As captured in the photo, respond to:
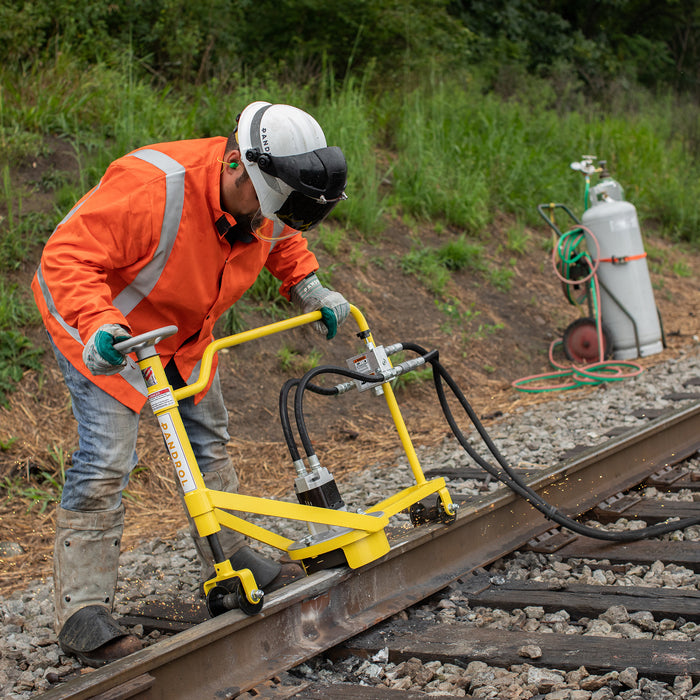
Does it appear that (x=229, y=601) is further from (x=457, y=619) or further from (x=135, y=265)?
(x=135, y=265)

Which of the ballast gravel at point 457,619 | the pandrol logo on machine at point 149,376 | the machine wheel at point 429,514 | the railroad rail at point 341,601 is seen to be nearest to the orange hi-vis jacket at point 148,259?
the pandrol logo on machine at point 149,376

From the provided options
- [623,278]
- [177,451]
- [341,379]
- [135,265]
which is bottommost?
[623,278]

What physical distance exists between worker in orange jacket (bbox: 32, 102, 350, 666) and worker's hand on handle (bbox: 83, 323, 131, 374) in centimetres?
8

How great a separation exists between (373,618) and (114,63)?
7.47 meters

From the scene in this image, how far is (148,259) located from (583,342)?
584cm

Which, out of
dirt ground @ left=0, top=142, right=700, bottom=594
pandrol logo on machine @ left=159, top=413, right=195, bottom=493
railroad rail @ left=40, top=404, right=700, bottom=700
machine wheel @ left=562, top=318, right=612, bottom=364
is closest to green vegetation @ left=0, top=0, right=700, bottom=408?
dirt ground @ left=0, top=142, right=700, bottom=594

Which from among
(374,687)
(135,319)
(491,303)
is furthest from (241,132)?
(491,303)

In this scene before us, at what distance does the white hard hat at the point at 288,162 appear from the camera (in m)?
2.78

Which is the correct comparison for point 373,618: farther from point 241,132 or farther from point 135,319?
point 241,132

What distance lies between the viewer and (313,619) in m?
2.89

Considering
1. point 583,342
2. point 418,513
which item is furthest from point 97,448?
point 583,342

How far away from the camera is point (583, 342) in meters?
7.95

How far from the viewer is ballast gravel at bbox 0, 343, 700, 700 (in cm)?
238

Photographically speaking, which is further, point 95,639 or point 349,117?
point 349,117
